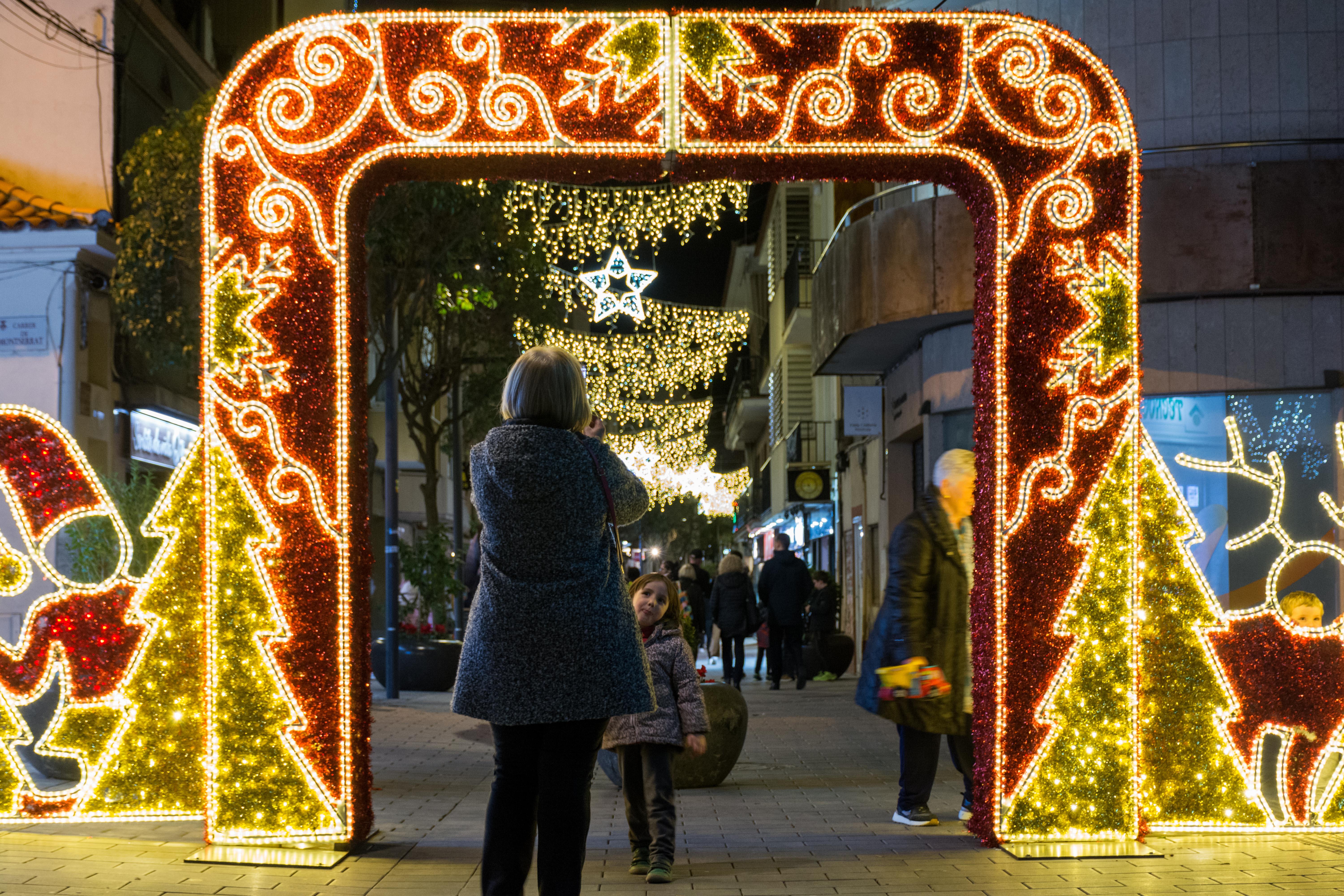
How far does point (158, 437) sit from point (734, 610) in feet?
27.2

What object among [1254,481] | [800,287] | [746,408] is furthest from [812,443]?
[746,408]

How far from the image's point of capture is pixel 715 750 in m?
8.74

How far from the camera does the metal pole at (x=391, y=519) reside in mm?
15062

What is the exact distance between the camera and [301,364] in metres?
6.22

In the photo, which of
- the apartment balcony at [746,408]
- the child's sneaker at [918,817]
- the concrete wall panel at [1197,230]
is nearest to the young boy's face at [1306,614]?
the child's sneaker at [918,817]

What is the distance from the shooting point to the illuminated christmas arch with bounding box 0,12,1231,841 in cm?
620

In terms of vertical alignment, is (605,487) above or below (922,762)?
above

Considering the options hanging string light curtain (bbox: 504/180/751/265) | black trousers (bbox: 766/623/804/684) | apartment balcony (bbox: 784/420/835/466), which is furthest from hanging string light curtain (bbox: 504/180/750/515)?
black trousers (bbox: 766/623/804/684)

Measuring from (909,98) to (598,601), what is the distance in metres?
3.24

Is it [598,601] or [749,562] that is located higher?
[598,601]

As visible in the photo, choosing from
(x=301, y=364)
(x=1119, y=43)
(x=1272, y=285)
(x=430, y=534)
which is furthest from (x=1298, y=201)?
(x=430, y=534)

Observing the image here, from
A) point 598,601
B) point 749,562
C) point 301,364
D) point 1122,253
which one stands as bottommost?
point 749,562

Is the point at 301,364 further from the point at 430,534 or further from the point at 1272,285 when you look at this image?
the point at 430,534

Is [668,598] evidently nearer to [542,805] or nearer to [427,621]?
[542,805]
